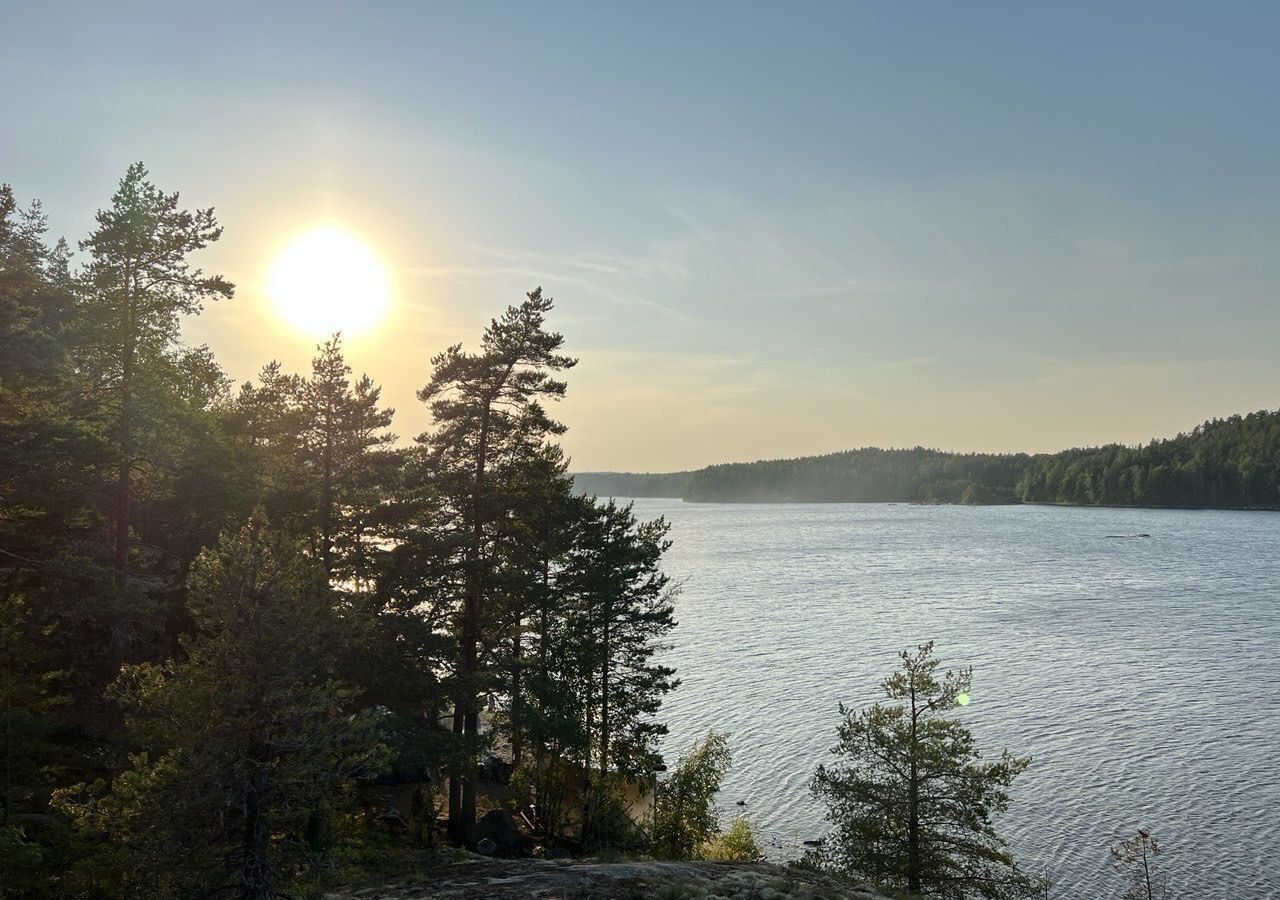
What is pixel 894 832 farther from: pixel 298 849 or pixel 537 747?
pixel 298 849

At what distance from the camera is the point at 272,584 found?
16234mm

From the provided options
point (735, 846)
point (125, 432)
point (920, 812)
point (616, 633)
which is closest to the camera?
point (920, 812)

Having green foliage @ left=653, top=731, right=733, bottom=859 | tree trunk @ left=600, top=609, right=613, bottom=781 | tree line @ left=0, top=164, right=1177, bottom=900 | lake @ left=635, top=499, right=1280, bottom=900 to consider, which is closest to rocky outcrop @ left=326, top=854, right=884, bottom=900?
tree line @ left=0, top=164, right=1177, bottom=900

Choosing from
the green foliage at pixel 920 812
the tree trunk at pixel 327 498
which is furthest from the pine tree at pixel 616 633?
the tree trunk at pixel 327 498

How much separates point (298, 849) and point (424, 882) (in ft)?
13.5

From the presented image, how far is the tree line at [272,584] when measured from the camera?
15961 mm

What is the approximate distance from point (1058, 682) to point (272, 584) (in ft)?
175

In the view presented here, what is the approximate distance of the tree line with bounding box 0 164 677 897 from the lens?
16.0 m

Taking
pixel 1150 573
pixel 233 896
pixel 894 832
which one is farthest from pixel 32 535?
pixel 1150 573

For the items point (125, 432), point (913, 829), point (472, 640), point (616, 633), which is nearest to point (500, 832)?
point (472, 640)

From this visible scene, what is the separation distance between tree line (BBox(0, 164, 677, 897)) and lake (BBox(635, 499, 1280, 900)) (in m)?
14.1

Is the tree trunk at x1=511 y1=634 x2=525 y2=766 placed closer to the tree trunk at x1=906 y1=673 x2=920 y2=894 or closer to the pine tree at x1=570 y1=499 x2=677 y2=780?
the pine tree at x1=570 y1=499 x2=677 y2=780

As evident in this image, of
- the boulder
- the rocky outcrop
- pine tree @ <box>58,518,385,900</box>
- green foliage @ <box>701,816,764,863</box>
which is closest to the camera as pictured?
pine tree @ <box>58,518,385,900</box>

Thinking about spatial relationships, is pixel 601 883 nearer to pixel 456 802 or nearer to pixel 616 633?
pixel 456 802
